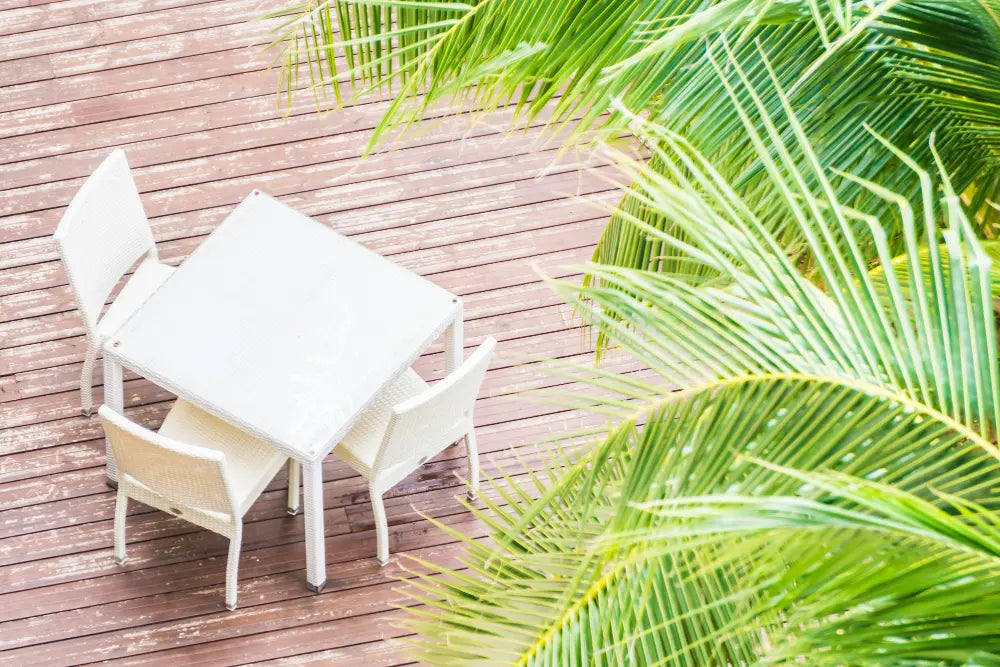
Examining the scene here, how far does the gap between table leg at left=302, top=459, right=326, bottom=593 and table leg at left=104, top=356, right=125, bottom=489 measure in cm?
59

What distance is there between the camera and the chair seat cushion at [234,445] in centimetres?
329

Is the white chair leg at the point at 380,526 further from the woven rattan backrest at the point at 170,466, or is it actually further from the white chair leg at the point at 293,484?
the woven rattan backrest at the point at 170,466

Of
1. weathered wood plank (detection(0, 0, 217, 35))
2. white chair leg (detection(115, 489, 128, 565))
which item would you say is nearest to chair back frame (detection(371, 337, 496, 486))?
white chair leg (detection(115, 489, 128, 565))

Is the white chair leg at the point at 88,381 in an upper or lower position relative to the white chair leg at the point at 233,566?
upper

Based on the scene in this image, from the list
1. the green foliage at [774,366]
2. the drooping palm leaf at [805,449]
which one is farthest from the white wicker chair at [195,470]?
the drooping palm leaf at [805,449]

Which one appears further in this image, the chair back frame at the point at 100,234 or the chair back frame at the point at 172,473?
the chair back frame at the point at 100,234

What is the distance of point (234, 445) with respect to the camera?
3350 mm

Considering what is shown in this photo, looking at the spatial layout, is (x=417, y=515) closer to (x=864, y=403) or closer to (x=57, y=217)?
(x=57, y=217)

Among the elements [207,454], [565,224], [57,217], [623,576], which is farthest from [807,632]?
[57,217]

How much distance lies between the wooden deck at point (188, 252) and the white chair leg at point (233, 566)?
0.07 metres

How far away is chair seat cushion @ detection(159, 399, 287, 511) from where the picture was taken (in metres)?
3.29

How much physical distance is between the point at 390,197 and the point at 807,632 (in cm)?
334

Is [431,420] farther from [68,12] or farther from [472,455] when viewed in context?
[68,12]

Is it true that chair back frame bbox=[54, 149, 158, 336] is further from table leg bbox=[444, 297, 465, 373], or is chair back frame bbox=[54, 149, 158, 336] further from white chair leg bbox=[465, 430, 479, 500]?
white chair leg bbox=[465, 430, 479, 500]
